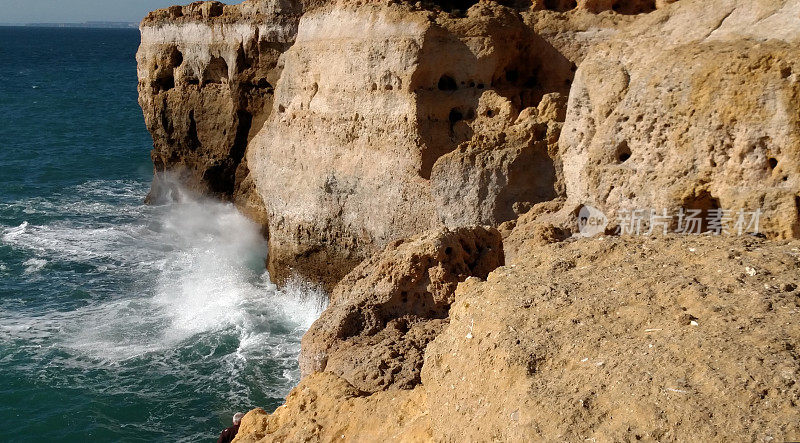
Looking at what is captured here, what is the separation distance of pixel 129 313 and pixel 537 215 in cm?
1005

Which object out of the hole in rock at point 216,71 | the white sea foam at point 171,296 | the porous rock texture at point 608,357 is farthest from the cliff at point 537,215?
the hole in rock at point 216,71

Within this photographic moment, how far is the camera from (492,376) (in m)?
4.23

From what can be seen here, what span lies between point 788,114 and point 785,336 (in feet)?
13.3

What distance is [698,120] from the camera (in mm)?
7699

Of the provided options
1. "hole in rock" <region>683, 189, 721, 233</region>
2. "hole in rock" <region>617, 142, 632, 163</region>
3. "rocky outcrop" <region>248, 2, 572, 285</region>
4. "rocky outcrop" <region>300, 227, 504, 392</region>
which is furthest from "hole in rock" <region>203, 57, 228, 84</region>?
"hole in rock" <region>683, 189, 721, 233</region>

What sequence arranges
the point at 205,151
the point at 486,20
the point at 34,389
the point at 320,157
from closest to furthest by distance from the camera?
the point at 34,389
the point at 486,20
the point at 320,157
the point at 205,151

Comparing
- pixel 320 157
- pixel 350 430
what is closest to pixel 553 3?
pixel 320 157

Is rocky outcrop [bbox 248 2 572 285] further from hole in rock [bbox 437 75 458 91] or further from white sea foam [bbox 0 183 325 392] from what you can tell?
white sea foam [bbox 0 183 325 392]

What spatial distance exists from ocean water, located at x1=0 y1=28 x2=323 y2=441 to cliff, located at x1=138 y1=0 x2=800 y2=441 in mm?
2189

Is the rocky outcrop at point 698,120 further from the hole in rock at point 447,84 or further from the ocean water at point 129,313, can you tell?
the ocean water at point 129,313

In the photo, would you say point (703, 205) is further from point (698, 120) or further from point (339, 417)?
point (339, 417)

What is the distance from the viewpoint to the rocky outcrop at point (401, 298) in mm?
6953

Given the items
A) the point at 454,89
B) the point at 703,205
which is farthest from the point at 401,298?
the point at 454,89

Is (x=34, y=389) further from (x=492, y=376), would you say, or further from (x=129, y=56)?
(x=129, y=56)
